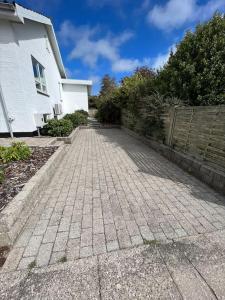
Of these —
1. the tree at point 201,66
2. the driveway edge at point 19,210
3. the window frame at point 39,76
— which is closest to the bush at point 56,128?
the window frame at point 39,76

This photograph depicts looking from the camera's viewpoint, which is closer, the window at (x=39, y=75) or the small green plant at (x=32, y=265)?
the small green plant at (x=32, y=265)

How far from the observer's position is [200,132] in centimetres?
428

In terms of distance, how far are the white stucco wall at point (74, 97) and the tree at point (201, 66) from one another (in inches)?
558

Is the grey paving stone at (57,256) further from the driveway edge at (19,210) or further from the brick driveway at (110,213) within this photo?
the driveway edge at (19,210)

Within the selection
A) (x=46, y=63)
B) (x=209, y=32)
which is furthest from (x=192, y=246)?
(x=46, y=63)

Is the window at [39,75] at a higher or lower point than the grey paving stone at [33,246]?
higher

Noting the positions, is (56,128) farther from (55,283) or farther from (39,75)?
(55,283)

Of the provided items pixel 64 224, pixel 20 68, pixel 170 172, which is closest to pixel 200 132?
pixel 170 172

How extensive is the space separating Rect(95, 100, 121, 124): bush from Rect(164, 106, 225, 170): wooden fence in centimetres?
977

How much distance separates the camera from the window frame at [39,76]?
8.42 metres

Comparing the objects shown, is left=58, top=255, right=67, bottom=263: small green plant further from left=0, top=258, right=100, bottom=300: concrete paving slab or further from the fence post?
the fence post

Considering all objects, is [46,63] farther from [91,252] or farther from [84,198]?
[91,252]

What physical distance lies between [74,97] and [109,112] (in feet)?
19.5

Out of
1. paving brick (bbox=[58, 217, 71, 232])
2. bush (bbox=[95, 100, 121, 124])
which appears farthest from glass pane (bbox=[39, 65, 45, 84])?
paving brick (bbox=[58, 217, 71, 232])
